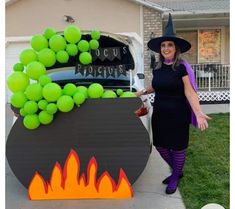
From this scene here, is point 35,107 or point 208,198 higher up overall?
Result: point 35,107

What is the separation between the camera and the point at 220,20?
13.5 meters

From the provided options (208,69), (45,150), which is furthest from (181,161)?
(208,69)

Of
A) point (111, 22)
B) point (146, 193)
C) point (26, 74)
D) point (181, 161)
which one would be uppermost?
point (111, 22)

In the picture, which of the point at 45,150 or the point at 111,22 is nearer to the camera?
the point at 45,150

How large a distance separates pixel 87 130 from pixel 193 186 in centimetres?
158

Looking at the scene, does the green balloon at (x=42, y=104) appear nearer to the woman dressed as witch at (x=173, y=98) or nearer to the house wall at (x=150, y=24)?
the woman dressed as witch at (x=173, y=98)

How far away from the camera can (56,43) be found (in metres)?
3.90

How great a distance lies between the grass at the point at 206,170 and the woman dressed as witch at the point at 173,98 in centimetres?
32

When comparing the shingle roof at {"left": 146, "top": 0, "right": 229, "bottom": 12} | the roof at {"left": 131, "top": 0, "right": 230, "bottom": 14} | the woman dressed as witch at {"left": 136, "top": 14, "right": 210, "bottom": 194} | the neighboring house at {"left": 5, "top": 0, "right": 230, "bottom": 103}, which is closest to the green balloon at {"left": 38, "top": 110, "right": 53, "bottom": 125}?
the woman dressed as witch at {"left": 136, "top": 14, "right": 210, "bottom": 194}

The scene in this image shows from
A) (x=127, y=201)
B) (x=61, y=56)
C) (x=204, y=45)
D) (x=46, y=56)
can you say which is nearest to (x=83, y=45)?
(x=61, y=56)

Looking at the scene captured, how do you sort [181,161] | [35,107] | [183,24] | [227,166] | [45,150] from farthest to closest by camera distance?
[183,24]
[227,166]
[181,161]
[45,150]
[35,107]

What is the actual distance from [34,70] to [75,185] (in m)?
1.43

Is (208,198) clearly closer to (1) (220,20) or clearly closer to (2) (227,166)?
(2) (227,166)

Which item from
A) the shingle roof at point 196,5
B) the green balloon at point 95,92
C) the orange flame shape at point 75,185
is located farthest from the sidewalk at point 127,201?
the shingle roof at point 196,5
